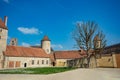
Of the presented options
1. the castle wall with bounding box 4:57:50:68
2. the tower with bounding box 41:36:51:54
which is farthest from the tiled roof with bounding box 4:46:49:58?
the tower with bounding box 41:36:51:54

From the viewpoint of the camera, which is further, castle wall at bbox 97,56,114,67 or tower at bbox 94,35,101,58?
tower at bbox 94,35,101,58

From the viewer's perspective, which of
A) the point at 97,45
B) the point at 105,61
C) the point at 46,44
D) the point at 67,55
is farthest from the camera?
the point at 67,55

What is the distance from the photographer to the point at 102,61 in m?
38.1

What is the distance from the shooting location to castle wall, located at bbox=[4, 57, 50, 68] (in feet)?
133

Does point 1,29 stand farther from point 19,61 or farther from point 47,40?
point 47,40

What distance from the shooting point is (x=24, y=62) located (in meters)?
46.0

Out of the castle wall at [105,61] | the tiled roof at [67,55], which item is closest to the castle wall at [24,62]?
the tiled roof at [67,55]

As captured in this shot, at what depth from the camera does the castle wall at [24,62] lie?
40669 millimetres

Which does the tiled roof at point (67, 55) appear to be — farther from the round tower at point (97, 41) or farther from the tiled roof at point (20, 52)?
the round tower at point (97, 41)

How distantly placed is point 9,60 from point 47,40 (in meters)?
26.5

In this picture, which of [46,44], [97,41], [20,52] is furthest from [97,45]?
[46,44]

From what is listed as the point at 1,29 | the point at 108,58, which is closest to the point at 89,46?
the point at 108,58

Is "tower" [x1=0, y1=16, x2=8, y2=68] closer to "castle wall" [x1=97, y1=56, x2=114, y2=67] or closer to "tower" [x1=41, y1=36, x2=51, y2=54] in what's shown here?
"tower" [x1=41, y1=36, x2=51, y2=54]

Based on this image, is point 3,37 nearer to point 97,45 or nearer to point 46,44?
point 46,44
